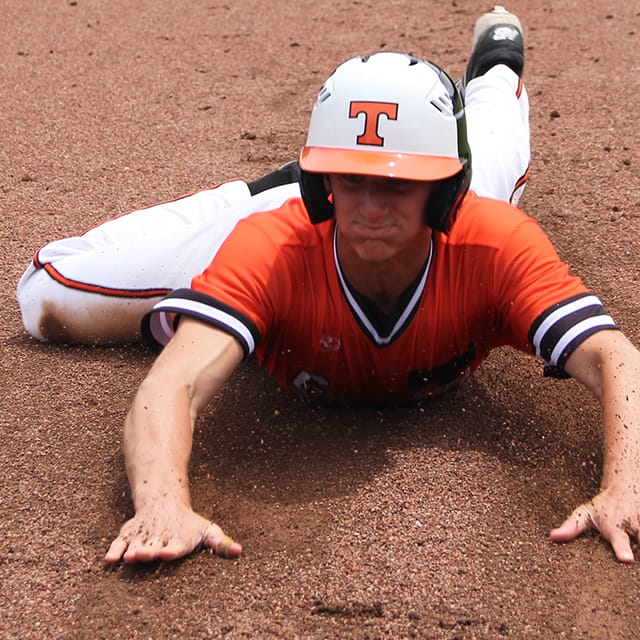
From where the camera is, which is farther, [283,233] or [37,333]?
[37,333]

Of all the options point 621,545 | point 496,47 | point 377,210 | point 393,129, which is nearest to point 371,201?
point 377,210

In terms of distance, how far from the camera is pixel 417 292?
8.20 ft

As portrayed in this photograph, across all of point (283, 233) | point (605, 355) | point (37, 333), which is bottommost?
point (37, 333)

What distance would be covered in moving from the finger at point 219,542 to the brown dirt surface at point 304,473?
0.04m

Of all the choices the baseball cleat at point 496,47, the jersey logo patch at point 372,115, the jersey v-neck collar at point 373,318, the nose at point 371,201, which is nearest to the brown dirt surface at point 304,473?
the jersey v-neck collar at point 373,318

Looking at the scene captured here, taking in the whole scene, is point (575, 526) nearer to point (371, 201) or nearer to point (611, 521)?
point (611, 521)

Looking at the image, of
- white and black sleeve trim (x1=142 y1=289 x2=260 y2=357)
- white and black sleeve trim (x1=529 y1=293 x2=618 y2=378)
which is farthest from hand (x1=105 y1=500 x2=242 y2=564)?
white and black sleeve trim (x1=529 y1=293 x2=618 y2=378)

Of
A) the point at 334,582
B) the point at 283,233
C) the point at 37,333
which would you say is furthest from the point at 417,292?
the point at 37,333

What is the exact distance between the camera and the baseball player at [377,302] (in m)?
2.20

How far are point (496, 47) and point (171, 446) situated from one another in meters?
2.62

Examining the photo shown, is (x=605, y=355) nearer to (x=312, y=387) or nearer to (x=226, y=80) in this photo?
(x=312, y=387)

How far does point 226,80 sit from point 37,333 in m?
2.61

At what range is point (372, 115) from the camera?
226cm

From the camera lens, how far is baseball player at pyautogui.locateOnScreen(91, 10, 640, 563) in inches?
86.4
